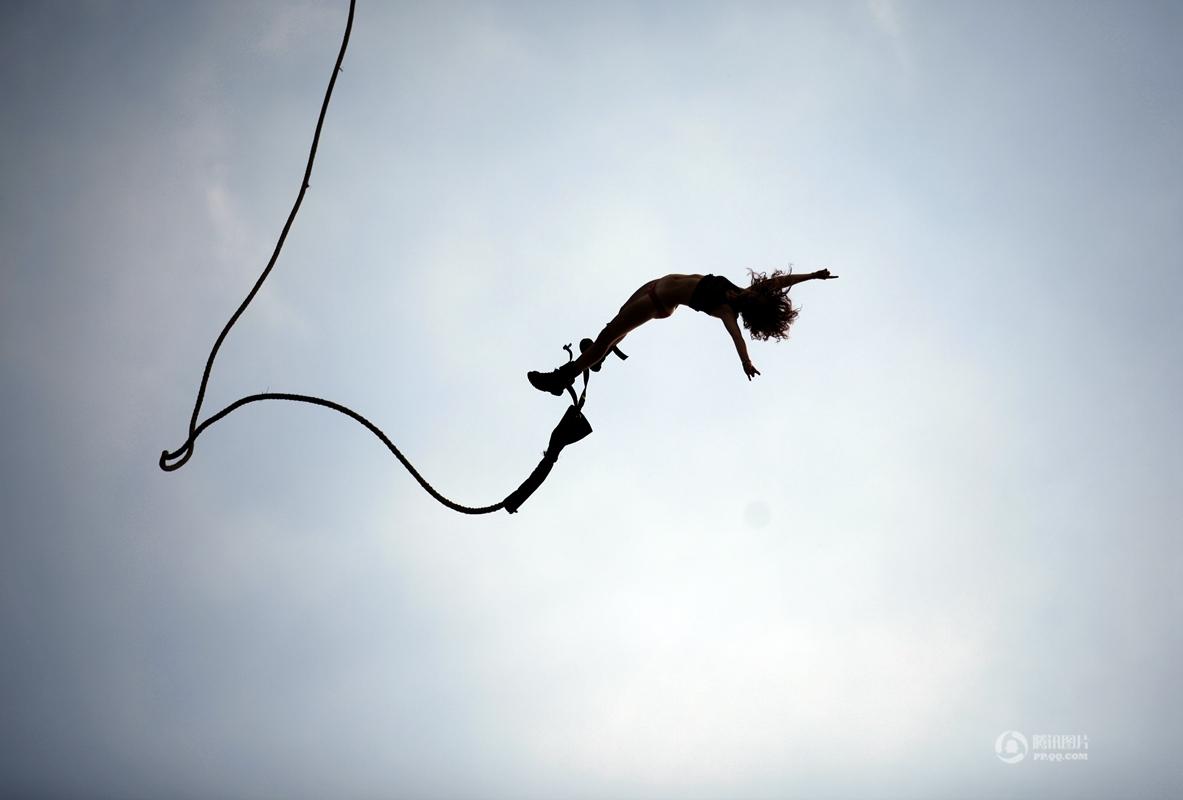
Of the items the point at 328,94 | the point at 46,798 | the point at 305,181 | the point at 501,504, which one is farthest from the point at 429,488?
the point at 46,798

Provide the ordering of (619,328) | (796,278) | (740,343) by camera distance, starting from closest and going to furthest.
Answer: (740,343) < (796,278) < (619,328)

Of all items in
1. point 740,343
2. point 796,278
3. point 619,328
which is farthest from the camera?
point 619,328

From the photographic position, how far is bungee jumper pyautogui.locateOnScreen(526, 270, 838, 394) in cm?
830

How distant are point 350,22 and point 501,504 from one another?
4424mm

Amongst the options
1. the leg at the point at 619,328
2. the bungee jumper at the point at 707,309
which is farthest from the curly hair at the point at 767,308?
the leg at the point at 619,328

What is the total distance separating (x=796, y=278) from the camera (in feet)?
27.4

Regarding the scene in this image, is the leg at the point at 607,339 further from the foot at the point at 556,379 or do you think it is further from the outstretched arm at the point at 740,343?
the outstretched arm at the point at 740,343

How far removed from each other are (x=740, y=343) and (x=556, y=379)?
1757 millimetres

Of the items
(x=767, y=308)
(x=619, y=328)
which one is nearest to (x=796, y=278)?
(x=767, y=308)

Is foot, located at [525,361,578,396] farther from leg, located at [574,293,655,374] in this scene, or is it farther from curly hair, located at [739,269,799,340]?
curly hair, located at [739,269,799,340]

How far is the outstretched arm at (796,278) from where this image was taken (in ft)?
26.9

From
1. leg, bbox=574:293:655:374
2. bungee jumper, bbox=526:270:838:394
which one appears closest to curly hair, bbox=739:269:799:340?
bungee jumper, bbox=526:270:838:394

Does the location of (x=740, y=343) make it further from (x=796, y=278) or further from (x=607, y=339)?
(x=607, y=339)

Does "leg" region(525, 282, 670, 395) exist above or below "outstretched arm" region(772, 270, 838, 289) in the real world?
below
